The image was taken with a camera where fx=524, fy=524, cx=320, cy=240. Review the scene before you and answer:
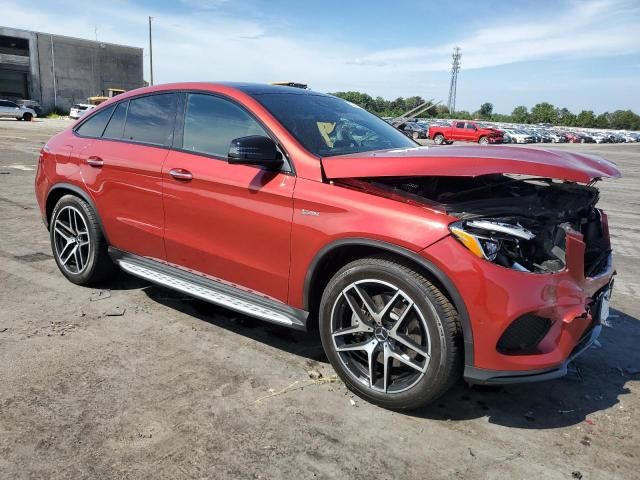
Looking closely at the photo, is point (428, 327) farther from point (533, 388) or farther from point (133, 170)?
point (133, 170)

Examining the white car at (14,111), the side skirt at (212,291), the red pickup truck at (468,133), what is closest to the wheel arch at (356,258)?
the side skirt at (212,291)

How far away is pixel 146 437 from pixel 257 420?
0.55 meters

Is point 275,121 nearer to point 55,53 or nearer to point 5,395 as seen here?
point 5,395

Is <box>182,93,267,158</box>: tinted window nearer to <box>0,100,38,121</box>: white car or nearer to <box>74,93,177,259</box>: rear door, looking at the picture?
<box>74,93,177,259</box>: rear door

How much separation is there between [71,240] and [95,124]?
3.38 ft

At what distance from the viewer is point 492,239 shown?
100 inches

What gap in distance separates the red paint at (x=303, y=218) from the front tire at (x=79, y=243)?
0.50 feet

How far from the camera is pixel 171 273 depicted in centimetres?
381

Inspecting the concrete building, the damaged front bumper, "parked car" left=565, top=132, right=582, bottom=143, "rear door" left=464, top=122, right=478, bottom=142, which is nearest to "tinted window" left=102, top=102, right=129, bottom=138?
the damaged front bumper

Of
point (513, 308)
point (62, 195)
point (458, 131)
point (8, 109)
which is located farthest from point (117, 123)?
point (8, 109)

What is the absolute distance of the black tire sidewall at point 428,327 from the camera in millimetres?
2602

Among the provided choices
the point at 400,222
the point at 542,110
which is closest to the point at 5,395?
the point at 400,222

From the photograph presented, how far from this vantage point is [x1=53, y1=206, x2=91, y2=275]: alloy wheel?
448 cm

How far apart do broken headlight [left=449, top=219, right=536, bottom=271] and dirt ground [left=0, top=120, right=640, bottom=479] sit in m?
0.93
